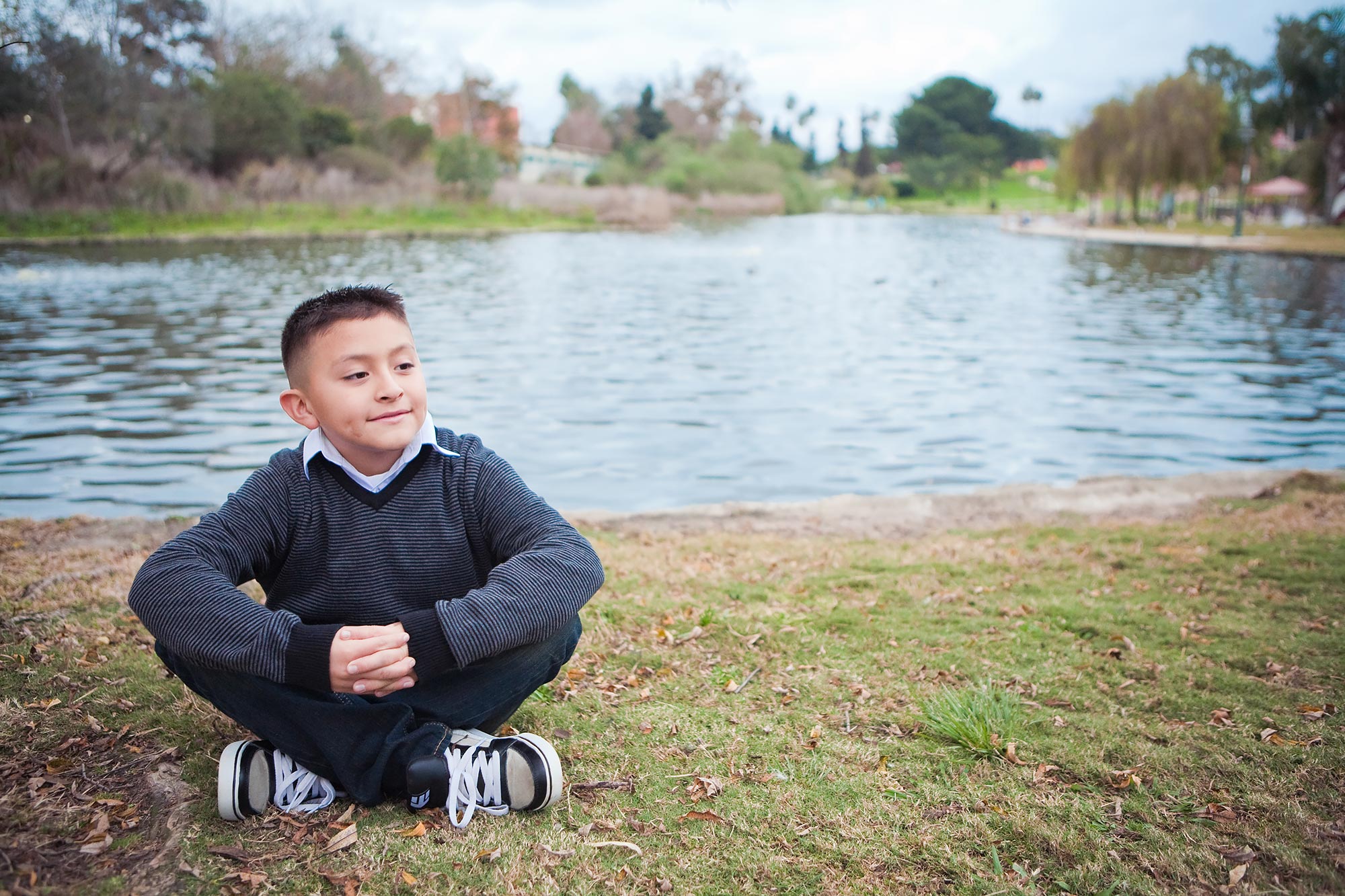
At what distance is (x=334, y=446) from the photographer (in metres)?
2.67

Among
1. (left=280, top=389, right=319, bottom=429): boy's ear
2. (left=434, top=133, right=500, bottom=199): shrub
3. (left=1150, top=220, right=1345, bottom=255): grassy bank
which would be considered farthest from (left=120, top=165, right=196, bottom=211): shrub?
(left=1150, top=220, right=1345, bottom=255): grassy bank

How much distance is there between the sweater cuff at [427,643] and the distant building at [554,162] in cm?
6996

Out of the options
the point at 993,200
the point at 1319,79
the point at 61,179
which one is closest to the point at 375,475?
the point at 61,179

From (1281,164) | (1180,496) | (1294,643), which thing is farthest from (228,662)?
(1281,164)

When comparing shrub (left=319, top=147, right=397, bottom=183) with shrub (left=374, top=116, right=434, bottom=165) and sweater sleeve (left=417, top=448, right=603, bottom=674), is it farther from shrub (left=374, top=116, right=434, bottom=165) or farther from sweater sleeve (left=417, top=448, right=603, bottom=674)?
sweater sleeve (left=417, top=448, right=603, bottom=674)

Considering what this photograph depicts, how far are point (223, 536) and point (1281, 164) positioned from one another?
6897 centimetres

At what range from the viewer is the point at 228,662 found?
2289mm

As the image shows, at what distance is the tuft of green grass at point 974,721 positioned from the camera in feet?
9.84

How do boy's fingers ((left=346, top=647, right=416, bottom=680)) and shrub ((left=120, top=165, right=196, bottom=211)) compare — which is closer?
boy's fingers ((left=346, top=647, right=416, bottom=680))

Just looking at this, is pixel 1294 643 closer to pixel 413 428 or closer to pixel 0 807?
pixel 413 428

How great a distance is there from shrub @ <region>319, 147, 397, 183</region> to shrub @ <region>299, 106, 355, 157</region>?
1.41ft

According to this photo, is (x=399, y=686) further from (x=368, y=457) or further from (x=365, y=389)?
(x=365, y=389)

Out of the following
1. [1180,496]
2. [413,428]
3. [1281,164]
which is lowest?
[1180,496]

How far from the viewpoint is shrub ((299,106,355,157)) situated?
45.3 metres
